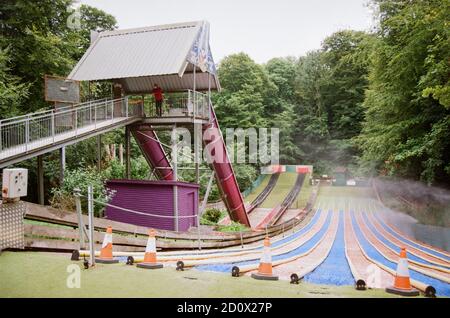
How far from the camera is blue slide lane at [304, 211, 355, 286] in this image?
221 inches

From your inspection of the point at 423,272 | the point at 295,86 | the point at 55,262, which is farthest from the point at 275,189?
the point at 55,262

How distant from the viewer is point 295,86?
48.0 m

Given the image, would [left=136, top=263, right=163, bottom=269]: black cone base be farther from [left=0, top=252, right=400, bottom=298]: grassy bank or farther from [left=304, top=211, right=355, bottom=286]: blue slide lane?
[left=304, top=211, right=355, bottom=286]: blue slide lane

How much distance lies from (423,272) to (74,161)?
45.5 ft

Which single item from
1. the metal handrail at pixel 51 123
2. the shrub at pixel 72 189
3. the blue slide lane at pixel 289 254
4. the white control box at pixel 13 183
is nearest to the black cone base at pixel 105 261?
the blue slide lane at pixel 289 254

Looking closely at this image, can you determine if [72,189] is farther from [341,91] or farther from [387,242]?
[341,91]

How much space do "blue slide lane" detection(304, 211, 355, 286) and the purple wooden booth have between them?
15.9 ft

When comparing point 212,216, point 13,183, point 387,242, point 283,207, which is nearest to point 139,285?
point 13,183

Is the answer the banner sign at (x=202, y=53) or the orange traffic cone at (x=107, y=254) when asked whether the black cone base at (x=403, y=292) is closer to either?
the orange traffic cone at (x=107, y=254)

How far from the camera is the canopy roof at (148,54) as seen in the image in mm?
12234

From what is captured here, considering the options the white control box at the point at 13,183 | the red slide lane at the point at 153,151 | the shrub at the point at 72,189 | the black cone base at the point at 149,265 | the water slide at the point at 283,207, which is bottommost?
the water slide at the point at 283,207

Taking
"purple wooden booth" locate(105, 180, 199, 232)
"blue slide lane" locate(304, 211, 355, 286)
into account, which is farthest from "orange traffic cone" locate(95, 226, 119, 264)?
"purple wooden booth" locate(105, 180, 199, 232)

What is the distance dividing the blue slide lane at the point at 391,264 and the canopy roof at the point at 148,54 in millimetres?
8039
